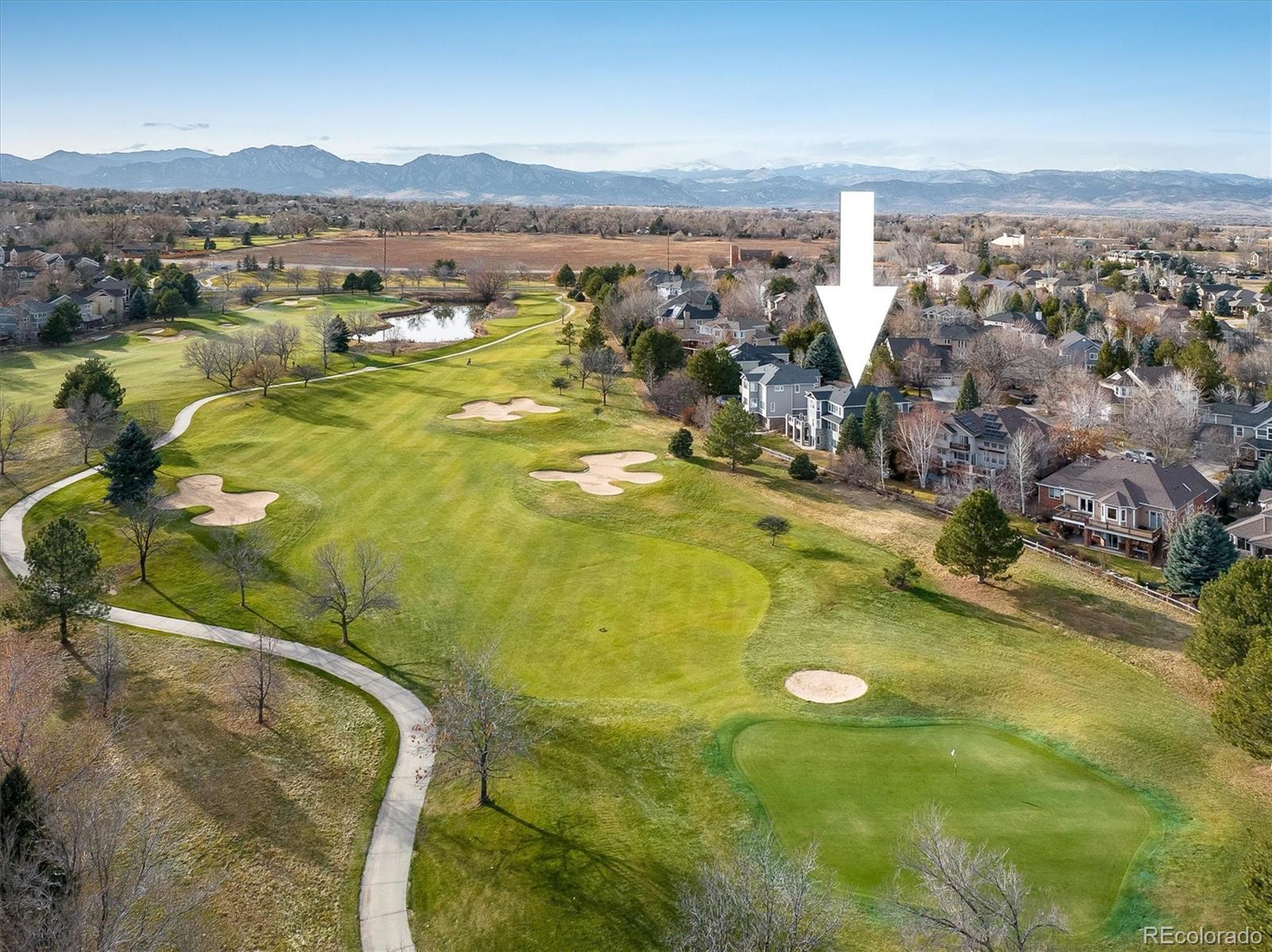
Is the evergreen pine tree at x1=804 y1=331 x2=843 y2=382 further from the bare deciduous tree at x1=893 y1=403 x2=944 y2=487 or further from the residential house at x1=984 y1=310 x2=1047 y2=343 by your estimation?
the bare deciduous tree at x1=893 y1=403 x2=944 y2=487

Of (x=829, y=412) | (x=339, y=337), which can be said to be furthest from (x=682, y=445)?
(x=339, y=337)

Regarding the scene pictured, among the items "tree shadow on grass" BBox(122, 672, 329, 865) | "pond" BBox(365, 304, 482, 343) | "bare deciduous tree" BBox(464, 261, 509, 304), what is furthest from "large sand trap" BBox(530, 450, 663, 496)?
"bare deciduous tree" BBox(464, 261, 509, 304)

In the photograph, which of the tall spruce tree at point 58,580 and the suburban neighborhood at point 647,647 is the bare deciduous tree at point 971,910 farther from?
the tall spruce tree at point 58,580

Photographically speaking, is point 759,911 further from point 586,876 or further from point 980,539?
point 980,539

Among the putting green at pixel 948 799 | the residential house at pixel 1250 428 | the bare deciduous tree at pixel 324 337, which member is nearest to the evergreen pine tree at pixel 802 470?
the putting green at pixel 948 799

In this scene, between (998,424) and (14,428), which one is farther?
(998,424)

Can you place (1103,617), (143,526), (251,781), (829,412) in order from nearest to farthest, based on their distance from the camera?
(251,781) → (1103,617) → (143,526) → (829,412)
